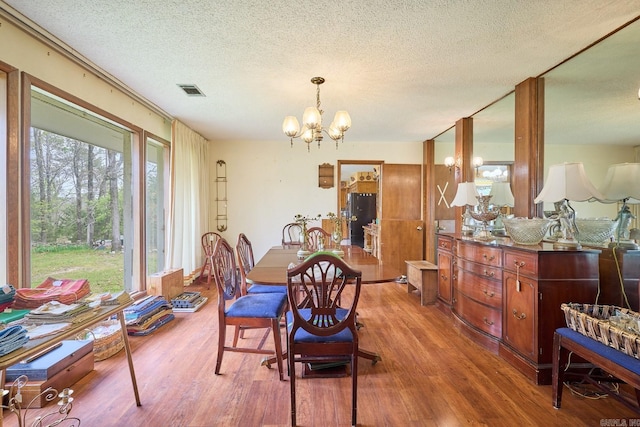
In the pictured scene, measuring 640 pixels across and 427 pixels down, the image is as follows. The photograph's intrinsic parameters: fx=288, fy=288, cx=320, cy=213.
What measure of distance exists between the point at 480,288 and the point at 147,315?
3192mm

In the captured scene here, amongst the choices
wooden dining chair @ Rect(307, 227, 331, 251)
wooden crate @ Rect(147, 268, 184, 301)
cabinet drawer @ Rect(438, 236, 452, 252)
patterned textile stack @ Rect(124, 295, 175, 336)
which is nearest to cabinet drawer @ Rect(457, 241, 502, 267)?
cabinet drawer @ Rect(438, 236, 452, 252)

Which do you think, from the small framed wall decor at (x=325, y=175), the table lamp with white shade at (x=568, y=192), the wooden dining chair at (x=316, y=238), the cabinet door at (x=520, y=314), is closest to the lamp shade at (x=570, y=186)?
the table lamp with white shade at (x=568, y=192)

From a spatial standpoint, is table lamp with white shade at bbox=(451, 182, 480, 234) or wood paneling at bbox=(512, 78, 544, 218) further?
table lamp with white shade at bbox=(451, 182, 480, 234)

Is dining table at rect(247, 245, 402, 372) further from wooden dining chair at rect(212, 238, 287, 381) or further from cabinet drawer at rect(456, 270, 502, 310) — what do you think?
cabinet drawer at rect(456, 270, 502, 310)

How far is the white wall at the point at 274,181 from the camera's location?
5242 millimetres

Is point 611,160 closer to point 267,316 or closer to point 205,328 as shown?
point 267,316

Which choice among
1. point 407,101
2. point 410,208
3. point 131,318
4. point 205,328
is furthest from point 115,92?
point 410,208

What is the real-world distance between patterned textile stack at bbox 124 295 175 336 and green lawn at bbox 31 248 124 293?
0.43 metres

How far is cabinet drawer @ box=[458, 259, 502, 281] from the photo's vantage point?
237 cm

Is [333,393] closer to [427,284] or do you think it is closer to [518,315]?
[518,315]

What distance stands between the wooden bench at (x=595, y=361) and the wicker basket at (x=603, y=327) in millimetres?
28

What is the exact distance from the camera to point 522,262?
211 cm

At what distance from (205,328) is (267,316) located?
4.07ft

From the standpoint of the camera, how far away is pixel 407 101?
10.9 feet
